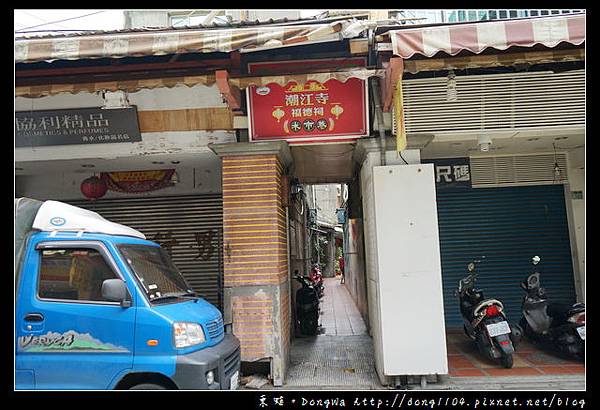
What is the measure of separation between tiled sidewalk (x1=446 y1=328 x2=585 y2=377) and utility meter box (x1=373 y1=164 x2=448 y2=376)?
875 millimetres

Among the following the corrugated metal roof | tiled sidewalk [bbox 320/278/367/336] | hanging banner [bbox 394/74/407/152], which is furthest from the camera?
tiled sidewalk [bbox 320/278/367/336]

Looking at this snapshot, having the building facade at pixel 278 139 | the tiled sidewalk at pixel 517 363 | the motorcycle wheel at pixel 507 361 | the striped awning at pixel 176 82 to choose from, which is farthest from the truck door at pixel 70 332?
the motorcycle wheel at pixel 507 361

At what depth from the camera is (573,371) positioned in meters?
5.52

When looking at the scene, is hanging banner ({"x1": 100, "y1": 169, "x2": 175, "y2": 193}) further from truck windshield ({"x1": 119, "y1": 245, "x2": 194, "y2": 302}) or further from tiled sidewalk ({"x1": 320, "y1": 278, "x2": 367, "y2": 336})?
tiled sidewalk ({"x1": 320, "y1": 278, "x2": 367, "y2": 336})

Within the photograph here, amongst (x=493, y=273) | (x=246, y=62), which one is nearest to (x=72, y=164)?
(x=246, y=62)

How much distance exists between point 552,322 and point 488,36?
4189mm

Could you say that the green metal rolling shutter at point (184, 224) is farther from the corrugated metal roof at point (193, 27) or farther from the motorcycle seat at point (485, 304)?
the motorcycle seat at point (485, 304)

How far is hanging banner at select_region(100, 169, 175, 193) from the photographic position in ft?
24.7

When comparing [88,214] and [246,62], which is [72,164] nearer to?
[88,214]

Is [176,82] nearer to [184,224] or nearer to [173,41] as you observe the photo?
[173,41]

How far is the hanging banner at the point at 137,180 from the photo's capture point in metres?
7.54

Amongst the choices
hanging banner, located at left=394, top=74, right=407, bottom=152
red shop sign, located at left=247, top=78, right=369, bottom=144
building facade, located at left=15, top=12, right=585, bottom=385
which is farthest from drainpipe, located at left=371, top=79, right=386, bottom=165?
hanging banner, located at left=394, top=74, right=407, bottom=152

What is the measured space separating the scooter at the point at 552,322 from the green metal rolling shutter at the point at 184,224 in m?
4.89
